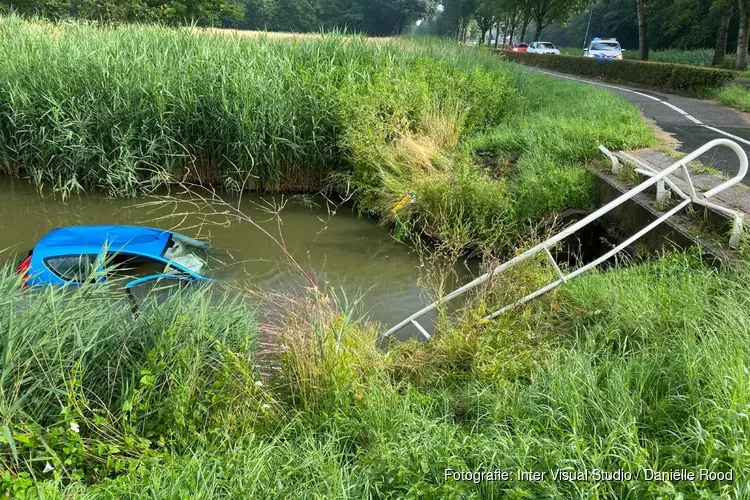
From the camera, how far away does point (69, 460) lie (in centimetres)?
251

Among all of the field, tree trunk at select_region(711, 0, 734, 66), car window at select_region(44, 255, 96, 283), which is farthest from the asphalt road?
car window at select_region(44, 255, 96, 283)

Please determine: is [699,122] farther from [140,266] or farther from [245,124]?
[140,266]

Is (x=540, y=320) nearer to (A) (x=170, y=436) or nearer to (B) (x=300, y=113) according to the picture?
(A) (x=170, y=436)

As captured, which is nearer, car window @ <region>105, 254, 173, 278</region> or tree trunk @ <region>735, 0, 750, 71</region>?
car window @ <region>105, 254, 173, 278</region>

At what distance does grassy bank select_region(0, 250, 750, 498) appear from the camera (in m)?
2.34

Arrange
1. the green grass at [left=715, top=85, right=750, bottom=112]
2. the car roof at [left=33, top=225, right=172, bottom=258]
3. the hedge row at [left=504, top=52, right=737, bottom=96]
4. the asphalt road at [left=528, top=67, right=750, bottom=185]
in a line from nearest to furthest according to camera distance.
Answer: the car roof at [left=33, top=225, right=172, bottom=258] < the asphalt road at [left=528, top=67, right=750, bottom=185] < the green grass at [left=715, top=85, right=750, bottom=112] < the hedge row at [left=504, top=52, right=737, bottom=96]

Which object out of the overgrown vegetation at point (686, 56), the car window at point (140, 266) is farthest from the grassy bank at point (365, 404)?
the overgrown vegetation at point (686, 56)

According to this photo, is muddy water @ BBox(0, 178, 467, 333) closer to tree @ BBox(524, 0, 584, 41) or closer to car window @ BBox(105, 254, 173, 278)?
car window @ BBox(105, 254, 173, 278)

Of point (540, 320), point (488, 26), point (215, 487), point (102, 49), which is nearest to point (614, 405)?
point (540, 320)

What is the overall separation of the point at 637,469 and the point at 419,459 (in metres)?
0.95

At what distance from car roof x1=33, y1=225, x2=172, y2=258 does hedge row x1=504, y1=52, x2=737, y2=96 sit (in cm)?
1612

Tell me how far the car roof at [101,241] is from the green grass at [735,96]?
1380cm

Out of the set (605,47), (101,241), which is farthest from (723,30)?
(101,241)

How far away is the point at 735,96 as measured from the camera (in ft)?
44.5
